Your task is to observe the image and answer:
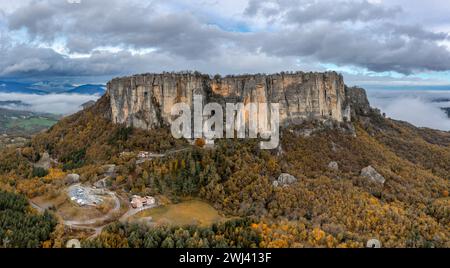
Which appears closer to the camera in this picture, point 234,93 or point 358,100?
point 234,93

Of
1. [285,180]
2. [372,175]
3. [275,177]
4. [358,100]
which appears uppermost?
[358,100]

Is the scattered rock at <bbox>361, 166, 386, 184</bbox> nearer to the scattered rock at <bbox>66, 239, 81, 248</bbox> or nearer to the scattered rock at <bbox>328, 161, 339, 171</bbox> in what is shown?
the scattered rock at <bbox>328, 161, 339, 171</bbox>

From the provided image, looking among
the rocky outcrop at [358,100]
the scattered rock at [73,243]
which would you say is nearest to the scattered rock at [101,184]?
the scattered rock at [73,243]

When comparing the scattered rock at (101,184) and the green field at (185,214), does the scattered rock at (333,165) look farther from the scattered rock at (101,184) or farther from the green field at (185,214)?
the scattered rock at (101,184)

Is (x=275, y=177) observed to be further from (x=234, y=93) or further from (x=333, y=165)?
(x=234, y=93)

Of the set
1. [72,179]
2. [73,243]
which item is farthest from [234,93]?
[73,243]
